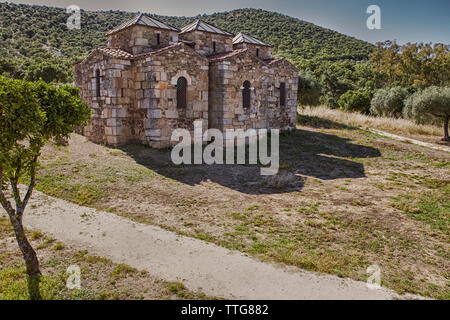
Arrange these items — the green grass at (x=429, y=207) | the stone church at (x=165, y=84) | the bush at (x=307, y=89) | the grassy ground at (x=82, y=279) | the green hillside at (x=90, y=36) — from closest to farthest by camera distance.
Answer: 1. the grassy ground at (x=82, y=279)
2. the green grass at (x=429, y=207)
3. the stone church at (x=165, y=84)
4. the bush at (x=307, y=89)
5. the green hillside at (x=90, y=36)

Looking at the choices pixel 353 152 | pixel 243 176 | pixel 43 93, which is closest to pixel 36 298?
pixel 43 93

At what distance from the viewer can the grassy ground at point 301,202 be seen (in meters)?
6.44

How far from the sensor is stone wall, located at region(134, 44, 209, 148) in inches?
557

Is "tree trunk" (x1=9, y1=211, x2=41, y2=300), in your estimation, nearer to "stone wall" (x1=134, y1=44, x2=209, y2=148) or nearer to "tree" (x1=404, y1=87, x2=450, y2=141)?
"stone wall" (x1=134, y1=44, x2=209, y2=148)

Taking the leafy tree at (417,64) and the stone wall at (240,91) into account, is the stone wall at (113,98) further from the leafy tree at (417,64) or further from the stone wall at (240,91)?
the leafy tree at (417,64)

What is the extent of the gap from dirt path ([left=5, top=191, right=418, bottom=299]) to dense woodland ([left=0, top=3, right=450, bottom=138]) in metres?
20.2

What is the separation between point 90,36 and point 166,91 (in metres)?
37.9

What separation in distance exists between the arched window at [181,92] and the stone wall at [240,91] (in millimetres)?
1714

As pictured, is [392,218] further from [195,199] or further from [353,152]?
[353,152]

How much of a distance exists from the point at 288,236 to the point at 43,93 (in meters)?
5.86

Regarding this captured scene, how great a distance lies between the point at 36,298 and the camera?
496 cm

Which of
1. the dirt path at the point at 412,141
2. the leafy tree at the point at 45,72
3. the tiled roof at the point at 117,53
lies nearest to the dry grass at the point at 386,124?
the dirt path at the point at 412,141

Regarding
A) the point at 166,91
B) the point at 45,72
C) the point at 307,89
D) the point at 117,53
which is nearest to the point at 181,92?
the point at 166,91

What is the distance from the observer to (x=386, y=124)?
78.6ft
